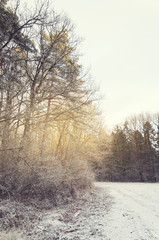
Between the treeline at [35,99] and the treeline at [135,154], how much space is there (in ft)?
65.5

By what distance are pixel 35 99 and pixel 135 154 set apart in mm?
27439

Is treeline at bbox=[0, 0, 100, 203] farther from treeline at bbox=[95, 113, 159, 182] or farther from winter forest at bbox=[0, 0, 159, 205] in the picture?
treeline at bbox=[95, 113, 159, 182]

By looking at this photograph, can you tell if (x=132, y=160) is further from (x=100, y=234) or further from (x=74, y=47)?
(x=100, y=234)

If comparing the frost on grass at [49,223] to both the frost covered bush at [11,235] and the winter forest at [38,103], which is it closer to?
the frost covered bush at [11,235]

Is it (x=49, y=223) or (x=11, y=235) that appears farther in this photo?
(x=49, y=223)

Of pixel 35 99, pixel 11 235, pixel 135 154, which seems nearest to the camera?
pixel 11 235

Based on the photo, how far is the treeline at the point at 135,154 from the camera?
28078mm

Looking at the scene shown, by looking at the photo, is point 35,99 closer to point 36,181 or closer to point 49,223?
point 36,181

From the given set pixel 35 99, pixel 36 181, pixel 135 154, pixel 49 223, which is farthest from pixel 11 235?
pixel 135 154

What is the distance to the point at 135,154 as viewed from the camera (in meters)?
→ 29.8

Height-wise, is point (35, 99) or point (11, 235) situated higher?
point (35, 99)

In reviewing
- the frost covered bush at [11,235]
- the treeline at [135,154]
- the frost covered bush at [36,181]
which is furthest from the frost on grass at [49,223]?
the treeline at [135,154]

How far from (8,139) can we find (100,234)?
596 centimetres

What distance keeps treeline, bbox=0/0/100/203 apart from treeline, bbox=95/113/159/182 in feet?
65.5
